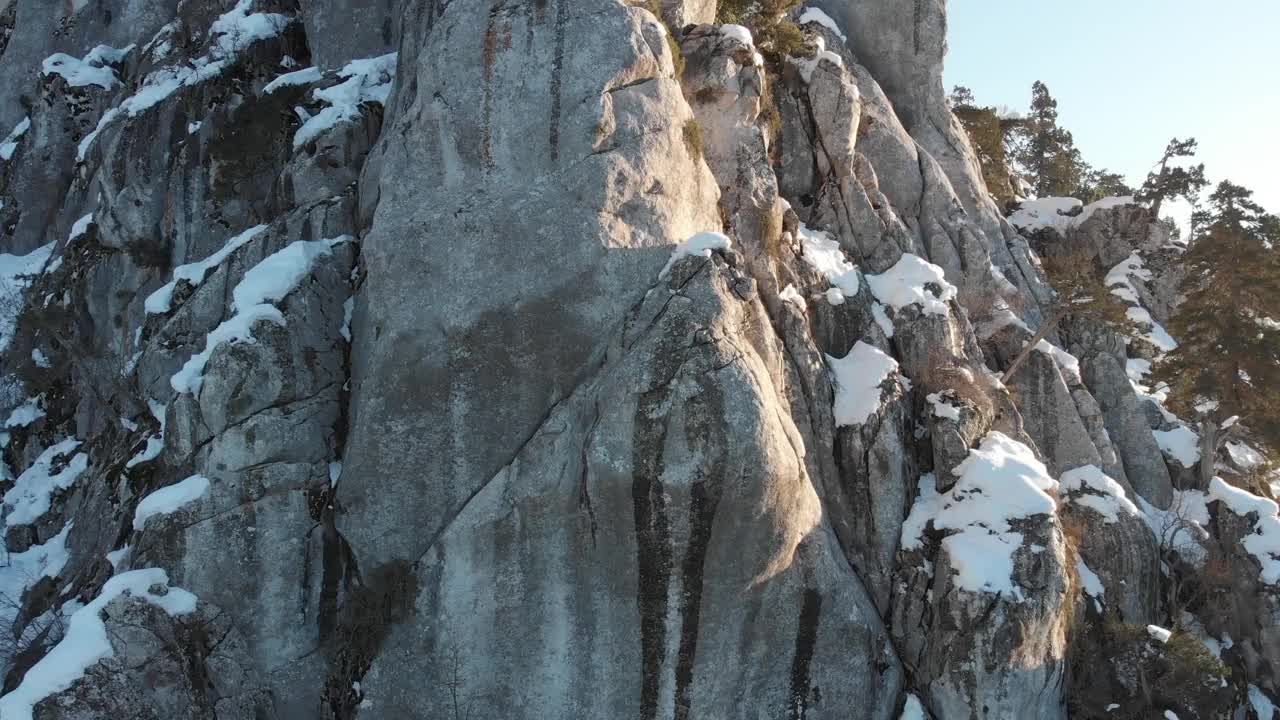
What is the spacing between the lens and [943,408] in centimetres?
1945

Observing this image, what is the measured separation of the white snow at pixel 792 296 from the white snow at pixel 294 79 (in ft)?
50.0

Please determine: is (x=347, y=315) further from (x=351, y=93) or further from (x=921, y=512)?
(x=921, y=512)

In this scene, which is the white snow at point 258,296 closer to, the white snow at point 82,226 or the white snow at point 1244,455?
the white snow at point 82,226

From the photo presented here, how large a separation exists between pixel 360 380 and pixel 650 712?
28.1 ft

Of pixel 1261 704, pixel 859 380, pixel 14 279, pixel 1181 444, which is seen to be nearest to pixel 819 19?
pixel 859 380

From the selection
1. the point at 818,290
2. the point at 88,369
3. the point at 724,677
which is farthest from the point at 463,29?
the point at 88,369

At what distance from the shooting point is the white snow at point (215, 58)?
88.9ft

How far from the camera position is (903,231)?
23.5 meters

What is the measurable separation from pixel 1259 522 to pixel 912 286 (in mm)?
10240

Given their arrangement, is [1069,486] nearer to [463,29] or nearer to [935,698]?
[935,698]

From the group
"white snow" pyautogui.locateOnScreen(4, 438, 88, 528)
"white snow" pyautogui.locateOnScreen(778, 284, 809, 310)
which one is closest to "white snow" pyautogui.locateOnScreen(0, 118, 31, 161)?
"white snow" pyautogui.locateOnScreen(4, 438, 88, 528)

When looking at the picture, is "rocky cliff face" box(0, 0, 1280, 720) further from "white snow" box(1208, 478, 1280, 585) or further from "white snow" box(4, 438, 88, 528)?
"white snow" box(4, 438, 88, 528)

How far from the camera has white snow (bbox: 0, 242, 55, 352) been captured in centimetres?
3178

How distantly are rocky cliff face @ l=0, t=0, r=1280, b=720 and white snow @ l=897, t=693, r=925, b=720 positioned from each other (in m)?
0.07
